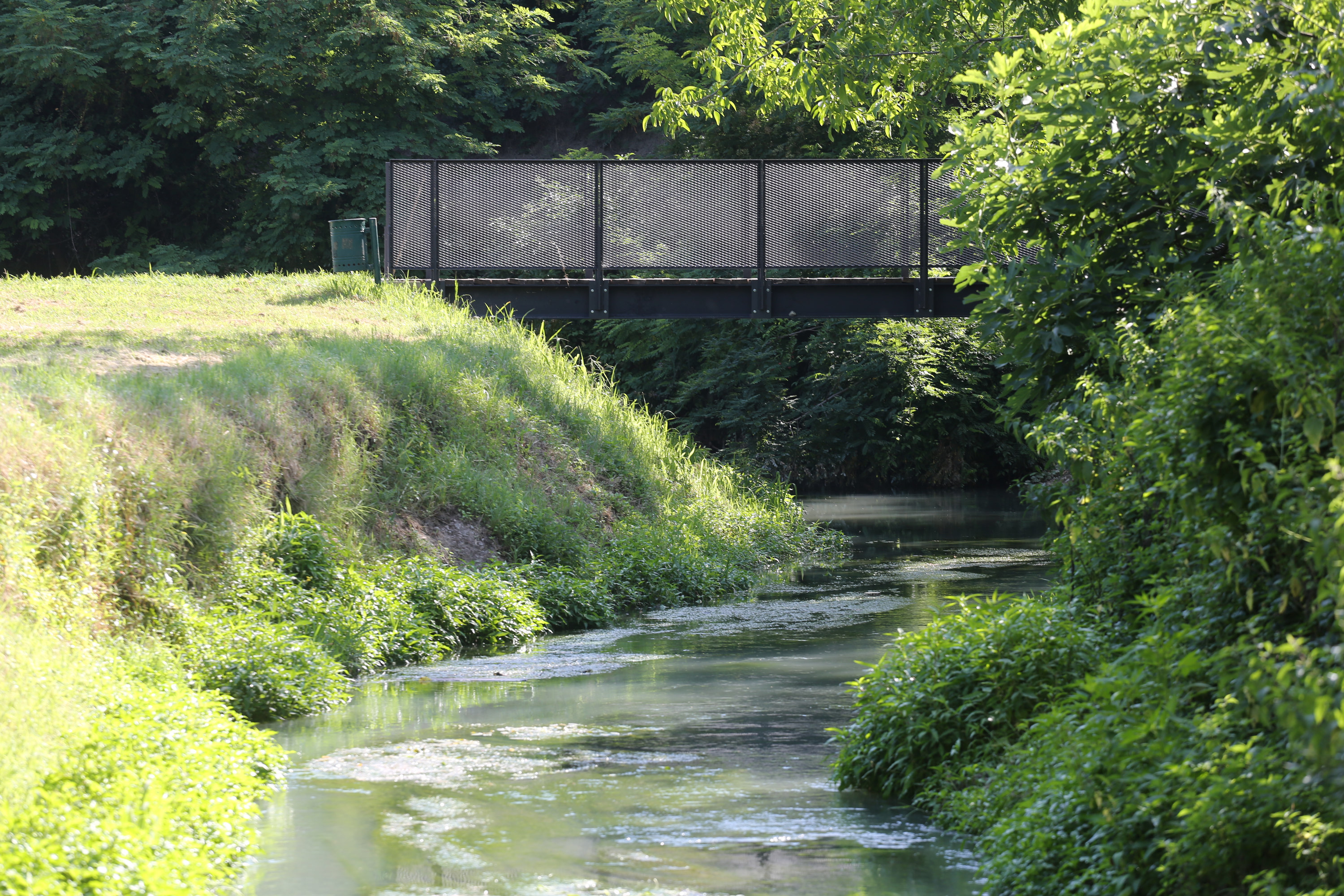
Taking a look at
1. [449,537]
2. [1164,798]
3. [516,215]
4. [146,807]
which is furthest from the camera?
[516,215]

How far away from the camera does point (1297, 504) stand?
533 centimetres

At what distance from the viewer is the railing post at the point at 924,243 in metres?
23.0

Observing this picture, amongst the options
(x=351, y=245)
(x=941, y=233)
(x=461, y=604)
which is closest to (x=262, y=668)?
(x=461, y=604)

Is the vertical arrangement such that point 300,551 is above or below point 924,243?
below

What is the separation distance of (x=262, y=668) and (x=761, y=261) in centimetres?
1369

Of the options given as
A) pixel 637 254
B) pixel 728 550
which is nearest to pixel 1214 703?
pixel 728 550

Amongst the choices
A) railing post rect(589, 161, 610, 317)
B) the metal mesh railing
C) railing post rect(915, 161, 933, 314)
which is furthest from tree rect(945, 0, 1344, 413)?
railing post rect(589, 161, 610, 317)

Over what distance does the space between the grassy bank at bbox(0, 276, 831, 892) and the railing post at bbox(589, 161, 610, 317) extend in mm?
1219

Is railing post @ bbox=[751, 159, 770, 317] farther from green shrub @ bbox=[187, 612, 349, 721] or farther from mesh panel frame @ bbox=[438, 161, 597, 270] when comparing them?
green shrub @ bbox=[187, 612, 349, 721]

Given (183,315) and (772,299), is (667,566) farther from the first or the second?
(183,315)

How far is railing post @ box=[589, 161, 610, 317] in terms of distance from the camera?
76.1 feet

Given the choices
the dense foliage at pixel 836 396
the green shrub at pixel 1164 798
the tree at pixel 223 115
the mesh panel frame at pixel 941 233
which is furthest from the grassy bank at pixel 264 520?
the tree at pixel 223 115

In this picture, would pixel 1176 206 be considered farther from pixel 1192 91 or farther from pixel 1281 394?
pixel 1281 394

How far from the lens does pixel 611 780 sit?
9.20 metres
